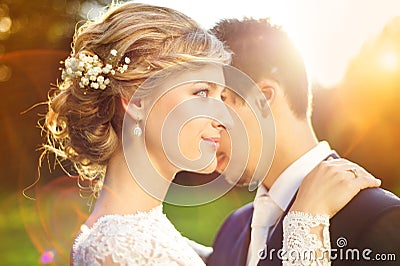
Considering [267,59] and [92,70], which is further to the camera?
[267,59]

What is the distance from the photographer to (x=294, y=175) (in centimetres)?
186

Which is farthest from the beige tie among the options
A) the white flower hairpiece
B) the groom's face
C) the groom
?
the white flower hairpiece

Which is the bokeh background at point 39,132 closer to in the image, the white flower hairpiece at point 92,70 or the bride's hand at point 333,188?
the bride's hand at point 333,188

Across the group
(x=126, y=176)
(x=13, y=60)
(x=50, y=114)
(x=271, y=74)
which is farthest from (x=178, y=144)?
(x=13, y=60)

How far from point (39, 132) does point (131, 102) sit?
268cm


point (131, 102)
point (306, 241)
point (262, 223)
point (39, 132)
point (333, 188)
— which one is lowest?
point (39, 132)

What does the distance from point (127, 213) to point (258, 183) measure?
0.63 metres

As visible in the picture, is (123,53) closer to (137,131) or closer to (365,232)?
(137,131)

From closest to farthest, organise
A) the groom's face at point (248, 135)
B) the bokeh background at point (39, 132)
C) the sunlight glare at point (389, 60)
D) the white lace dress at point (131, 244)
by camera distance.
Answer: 1. the white lace dress at point (131, 244)
2. the groom's face at point (248, 135)
3. the sunlight glare at point (389, 60)
4. the bokeh background at point (39, 132)

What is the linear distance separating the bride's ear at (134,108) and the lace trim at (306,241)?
17.1 inches

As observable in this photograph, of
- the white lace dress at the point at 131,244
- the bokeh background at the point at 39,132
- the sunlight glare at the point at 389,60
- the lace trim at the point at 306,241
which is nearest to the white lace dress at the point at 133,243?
the white lace dress at the point at 131,244

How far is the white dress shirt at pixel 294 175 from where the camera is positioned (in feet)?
5.98

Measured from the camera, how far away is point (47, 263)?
3.93m

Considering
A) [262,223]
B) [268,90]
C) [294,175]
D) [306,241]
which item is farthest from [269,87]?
[306,241]
